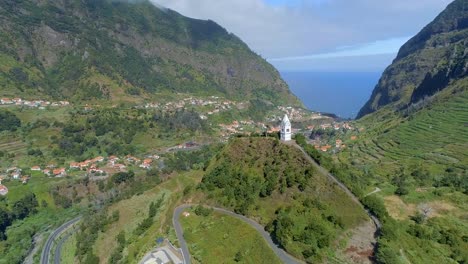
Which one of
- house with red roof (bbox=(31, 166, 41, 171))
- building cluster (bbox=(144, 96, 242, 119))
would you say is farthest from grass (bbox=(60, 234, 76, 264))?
building cluster (bbox=(144, 96, 242, 119))

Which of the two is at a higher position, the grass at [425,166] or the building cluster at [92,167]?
the grass at [425,166]

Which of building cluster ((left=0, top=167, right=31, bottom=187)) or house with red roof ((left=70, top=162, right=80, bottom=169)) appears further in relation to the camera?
house with red roof ((left=70, top=162, right=80, bottom=169))

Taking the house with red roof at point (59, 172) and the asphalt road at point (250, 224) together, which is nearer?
the asphalt road at point (250, 224)

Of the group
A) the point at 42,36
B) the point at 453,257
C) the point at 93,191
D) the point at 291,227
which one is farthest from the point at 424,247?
the point at 42,36

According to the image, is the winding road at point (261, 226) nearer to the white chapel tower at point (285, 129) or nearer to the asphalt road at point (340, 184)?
the asphalt road at point (340, 184)

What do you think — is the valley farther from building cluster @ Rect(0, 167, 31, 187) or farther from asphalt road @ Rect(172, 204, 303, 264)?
building cluster @ Rect(0, 167, 31, 187)

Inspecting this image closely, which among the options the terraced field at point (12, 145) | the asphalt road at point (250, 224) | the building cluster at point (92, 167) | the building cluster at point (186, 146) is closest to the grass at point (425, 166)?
the asphalt road at point (250, 224)
